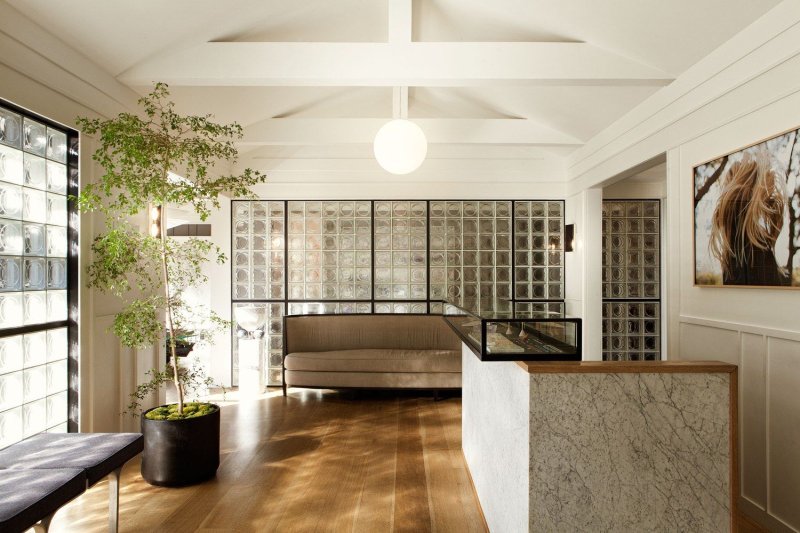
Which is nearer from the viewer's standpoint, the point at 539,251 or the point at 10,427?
the point at 10,427

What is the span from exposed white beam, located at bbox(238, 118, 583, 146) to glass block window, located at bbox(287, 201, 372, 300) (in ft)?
3.89

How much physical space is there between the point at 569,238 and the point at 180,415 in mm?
4619

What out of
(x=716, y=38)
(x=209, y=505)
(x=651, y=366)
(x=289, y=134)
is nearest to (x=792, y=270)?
(x=651, y=366)

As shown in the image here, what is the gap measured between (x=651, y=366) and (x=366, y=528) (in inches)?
66.2

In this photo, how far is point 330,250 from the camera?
6492 mm

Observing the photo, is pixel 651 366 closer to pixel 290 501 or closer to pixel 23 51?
pixel 290 501

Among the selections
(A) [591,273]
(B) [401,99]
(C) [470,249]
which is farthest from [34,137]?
(A) [591,273]

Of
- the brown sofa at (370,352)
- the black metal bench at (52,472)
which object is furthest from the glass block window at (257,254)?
the black metal bench at (52,472)

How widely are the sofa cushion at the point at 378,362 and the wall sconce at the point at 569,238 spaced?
1875 millimetres

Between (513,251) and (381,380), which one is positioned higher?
(513,251)

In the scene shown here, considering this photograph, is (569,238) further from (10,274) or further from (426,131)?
(10,274)

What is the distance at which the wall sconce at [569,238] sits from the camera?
236 inches

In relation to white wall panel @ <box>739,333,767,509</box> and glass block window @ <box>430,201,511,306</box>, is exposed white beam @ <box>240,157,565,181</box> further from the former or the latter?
white wall panel @ <box>739,333,767,509</box>

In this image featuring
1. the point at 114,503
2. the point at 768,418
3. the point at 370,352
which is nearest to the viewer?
the point at 114,503
